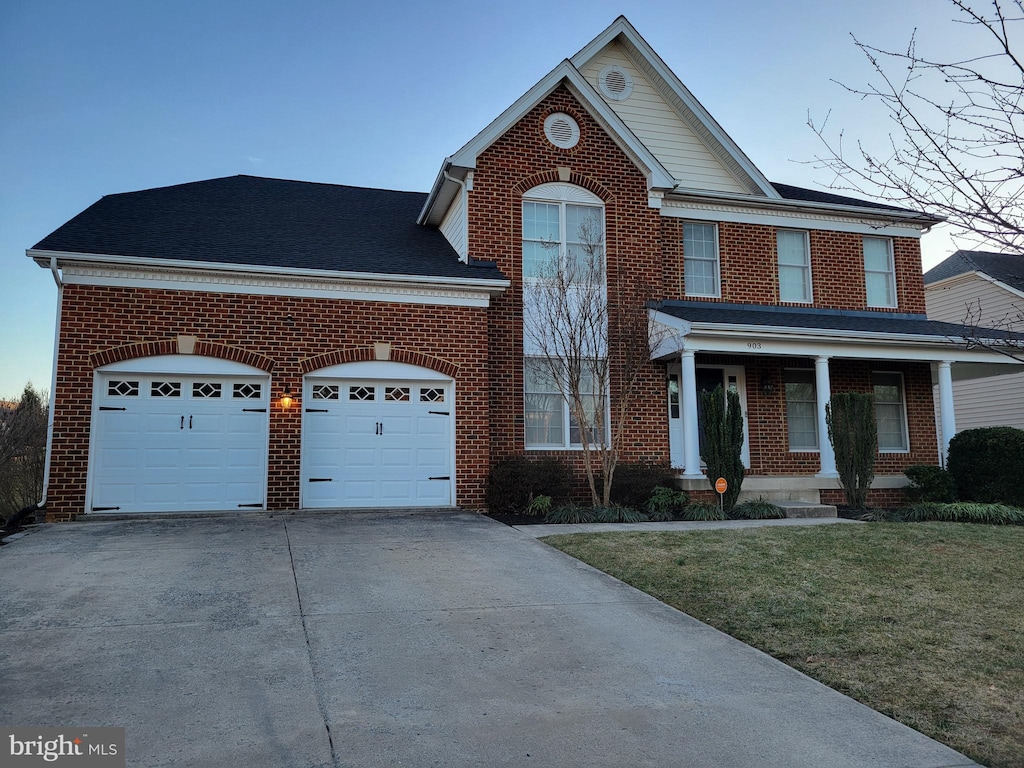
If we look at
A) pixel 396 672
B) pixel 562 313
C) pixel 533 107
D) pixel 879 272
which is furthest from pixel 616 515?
pixel 879 272

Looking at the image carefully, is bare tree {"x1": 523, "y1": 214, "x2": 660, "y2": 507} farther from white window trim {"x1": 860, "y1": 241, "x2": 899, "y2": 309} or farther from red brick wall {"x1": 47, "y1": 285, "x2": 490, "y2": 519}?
Answer: white window trim {"x1": 860, "y1": 241, "x2": 899, "y2": 309}

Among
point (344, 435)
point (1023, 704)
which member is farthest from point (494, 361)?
point (1023, 704)

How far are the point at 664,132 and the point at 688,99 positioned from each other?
844 millimetres

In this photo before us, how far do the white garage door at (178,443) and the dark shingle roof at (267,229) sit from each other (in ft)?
6.71

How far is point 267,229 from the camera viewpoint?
516 inches

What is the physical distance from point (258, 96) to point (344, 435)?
9.13 metres

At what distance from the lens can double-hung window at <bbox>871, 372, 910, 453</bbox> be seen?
1550cm

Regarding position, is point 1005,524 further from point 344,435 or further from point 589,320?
point 344,435

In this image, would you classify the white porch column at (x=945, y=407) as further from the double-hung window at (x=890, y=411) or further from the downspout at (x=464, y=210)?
the downspout at (x=464, y=210)

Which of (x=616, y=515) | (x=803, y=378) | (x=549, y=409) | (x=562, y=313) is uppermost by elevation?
(x=562, y=313)

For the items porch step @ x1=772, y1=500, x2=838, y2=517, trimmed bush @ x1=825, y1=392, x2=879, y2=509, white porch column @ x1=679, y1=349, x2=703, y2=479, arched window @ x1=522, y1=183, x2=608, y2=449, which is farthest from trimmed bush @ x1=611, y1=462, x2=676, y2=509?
trimmed bush @ x1=825, y1=392, x2=879, y2=509

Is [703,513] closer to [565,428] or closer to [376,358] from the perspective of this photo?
[565,428]

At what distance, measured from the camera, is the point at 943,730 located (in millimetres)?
→ 3795

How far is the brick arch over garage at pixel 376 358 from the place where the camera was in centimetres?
1144
